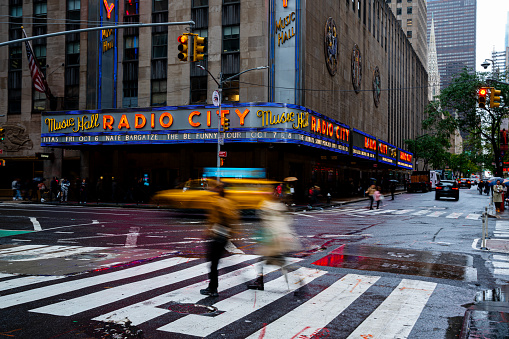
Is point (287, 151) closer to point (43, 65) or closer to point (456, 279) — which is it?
point (43, 65)

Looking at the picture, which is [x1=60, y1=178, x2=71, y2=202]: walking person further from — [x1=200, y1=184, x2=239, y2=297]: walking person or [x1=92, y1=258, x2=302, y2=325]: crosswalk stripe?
[x1=200, y1=184, x2=239, y2=297]: walking person

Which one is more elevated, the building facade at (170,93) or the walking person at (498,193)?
the building facade at (170,93)

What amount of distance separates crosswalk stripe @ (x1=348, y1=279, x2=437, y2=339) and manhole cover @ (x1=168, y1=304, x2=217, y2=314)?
2.04 m

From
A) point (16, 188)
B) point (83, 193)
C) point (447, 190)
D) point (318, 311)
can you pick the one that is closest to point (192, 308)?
point (318, 311)

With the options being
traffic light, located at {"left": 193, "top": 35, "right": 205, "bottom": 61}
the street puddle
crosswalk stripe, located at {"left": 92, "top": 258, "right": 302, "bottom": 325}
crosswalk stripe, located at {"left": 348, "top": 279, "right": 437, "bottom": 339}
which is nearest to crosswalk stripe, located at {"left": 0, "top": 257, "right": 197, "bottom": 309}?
crosswalk stripe, located at {"left": 92, "top": 258, "right": 302, "bottom": 325}

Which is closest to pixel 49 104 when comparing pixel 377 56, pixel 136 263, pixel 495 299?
pixel 136 263

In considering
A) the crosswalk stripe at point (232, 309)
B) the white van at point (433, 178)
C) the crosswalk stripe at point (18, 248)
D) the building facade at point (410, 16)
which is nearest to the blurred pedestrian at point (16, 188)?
the crosswalk stripe at point (18, 248)

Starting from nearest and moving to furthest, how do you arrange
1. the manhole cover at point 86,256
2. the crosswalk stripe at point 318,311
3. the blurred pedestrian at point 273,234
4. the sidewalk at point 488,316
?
the sidewalk at point 488,316 → the crosswalk stripe at point 318,311 → the blurred pedestrian at point 273,234 → the manhole cover at point 86,256

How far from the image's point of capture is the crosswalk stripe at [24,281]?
770 cm

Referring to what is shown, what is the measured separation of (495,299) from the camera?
727cm

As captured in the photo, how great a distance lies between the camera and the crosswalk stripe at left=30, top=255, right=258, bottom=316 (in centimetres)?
634

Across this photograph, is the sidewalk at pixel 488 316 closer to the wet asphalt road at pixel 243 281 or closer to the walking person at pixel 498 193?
the wet asphalt road at pixel 243 281

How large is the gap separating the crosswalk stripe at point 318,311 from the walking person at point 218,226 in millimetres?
1405

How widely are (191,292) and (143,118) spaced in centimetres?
2775
